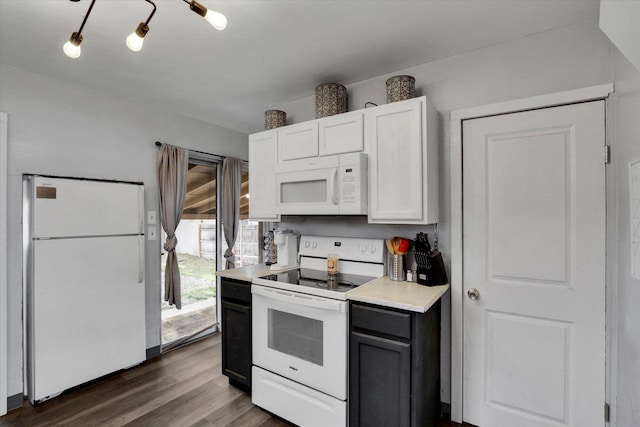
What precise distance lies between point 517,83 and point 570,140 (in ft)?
1.54

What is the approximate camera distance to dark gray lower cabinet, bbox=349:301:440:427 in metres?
1.62

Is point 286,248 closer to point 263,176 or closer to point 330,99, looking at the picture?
point 263,176

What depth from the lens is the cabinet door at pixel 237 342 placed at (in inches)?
91.1

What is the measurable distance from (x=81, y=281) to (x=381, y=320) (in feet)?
7.76

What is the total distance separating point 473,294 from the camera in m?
2.01

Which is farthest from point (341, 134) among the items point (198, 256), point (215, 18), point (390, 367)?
point (198, 256)

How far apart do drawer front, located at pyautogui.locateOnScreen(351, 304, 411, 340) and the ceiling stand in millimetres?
1633

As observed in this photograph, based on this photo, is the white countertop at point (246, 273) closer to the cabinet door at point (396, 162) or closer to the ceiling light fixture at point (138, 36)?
the cabinet door at point (396, 162)

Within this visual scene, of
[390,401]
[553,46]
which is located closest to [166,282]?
[390,401]

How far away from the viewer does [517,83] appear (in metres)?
1.92

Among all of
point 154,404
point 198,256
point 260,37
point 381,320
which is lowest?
point 154,404

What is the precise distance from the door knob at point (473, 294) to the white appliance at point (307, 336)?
58 centimetres

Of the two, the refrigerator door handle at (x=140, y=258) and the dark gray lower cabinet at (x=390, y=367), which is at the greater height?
the refrigerator door handle at (x=140, y=258)

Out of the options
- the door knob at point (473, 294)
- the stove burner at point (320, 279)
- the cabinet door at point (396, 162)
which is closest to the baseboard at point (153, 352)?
the stove burner at point (320, 279)
